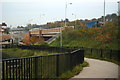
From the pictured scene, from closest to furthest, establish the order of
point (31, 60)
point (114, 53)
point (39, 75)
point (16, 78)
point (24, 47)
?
1. point (16, 78)
2. point (31, 60)
3. point (39, 75)
4. point (114, 53)
5. point (24, 47)

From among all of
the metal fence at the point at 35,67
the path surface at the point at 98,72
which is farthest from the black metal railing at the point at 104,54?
the metal fence at the point at 35,67

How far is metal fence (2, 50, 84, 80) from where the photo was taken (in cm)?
491

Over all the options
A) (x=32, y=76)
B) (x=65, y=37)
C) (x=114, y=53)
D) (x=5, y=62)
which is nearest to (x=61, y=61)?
(x=32, y=76)

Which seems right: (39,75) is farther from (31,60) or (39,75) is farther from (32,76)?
(31,60)

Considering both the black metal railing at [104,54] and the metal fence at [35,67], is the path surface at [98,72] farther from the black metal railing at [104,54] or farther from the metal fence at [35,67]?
the black metal railing at [104,54]

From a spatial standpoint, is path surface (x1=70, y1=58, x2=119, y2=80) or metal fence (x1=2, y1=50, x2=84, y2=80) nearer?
metal fence (x1=2, y1=50, x2=84, y2=80)

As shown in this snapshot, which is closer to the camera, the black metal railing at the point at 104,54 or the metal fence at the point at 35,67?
the metal fence at the point at 35,67

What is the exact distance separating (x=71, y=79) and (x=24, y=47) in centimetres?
2499

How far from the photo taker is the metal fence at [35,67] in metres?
4.91

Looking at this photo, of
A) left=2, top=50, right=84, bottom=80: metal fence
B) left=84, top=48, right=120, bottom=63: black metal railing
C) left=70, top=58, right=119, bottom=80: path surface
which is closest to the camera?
left=2, top=50, right=84, bottom=80: metal fence

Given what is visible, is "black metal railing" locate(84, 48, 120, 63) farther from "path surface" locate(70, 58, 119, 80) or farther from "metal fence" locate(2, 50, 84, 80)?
"metal fence" locate(2, 50, 84, 80)

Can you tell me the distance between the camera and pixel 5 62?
4.70 m

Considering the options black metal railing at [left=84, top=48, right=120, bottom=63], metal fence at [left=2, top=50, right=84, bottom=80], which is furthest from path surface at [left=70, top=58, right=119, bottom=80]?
black metal railing at [left=84, top=48, right=120, bottom=63]

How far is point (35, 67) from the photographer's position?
233 inches
